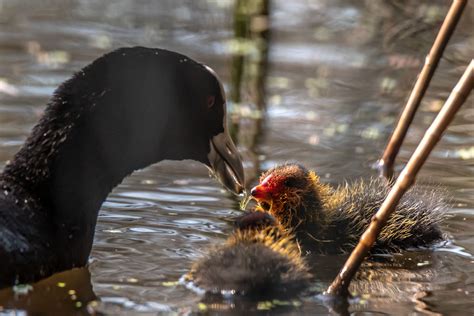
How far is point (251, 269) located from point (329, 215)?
1.33m

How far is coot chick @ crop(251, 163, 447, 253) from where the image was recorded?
6711 mm

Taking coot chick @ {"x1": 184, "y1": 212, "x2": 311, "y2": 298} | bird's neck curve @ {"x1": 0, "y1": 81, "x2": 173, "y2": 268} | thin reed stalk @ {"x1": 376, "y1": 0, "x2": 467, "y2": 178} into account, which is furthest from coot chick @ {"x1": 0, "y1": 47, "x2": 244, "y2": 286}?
thin reed stalk @ {"x1": 376, "y1": 0, "x2": 467, "y2": 178}

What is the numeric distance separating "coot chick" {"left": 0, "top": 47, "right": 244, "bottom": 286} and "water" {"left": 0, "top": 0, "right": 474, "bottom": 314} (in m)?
0.20

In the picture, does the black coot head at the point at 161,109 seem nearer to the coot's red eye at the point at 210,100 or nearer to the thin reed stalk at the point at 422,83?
the coot's red eye at the point at 210,100

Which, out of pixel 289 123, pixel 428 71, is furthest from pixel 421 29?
pixel 428 71

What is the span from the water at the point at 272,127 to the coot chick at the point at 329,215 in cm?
12

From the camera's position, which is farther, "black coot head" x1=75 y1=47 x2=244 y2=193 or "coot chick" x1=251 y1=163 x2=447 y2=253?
"coot chick" x1=251 y1=163 x2=447 y2=253

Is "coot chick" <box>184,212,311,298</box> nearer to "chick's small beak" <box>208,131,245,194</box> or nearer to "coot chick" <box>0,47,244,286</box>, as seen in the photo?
"coot chick" <box>0,47,244,286</box>

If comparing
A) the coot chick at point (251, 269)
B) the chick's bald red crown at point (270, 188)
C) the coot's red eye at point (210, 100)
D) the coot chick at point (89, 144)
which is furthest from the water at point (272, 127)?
the coot's red eye at point (210, 100)

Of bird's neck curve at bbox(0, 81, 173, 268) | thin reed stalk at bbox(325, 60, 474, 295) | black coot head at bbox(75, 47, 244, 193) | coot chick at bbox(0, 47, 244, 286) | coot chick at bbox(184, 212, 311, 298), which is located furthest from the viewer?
black coot head at bbox(75, 47, 244, 193)

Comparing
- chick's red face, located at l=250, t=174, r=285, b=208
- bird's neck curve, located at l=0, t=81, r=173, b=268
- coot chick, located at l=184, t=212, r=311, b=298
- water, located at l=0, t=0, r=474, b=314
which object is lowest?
water, located at l=0, t=0, r=474, b=314

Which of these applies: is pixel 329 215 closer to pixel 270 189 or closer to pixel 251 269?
pixel 270 189

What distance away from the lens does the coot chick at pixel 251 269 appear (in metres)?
5.56

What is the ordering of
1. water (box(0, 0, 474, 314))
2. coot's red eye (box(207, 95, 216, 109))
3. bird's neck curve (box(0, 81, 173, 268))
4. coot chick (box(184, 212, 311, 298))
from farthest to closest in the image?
coot's red eye (box(207, 95, 216, 109)) < bird's neck curve (box(0, 81, 173, 268)) < water (box(0, 0, 474, 314)) < coot chick (box(184, 212, 311, 298))
